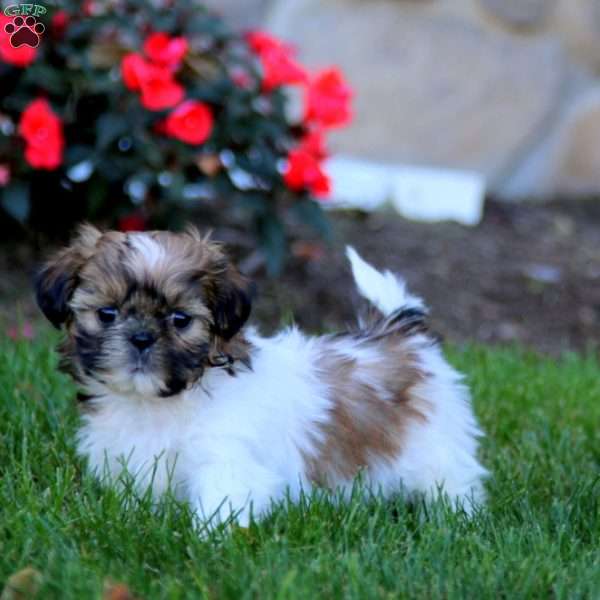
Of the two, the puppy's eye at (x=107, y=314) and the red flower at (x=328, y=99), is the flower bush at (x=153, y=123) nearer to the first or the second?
the red flower at (x=328, y=99)

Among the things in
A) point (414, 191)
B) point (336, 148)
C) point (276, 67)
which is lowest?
point (414, 191)

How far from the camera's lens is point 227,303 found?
336 cm

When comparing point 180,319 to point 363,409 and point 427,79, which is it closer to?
point 363,409

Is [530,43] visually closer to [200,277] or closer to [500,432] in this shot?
[500,432]

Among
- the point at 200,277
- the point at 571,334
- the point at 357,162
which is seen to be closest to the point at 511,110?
the point at 357,162

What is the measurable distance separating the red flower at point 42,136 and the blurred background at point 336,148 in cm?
3

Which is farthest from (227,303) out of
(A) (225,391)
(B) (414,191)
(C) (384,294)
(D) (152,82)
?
(B) (414,191)

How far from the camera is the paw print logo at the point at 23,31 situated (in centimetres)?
560

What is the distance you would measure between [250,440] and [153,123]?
282 cm

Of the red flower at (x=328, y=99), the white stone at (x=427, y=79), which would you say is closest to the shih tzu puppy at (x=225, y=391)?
the red flower at (x=328, y=99)

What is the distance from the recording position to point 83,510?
3.20 metres

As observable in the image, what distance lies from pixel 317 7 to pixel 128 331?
5770 mm

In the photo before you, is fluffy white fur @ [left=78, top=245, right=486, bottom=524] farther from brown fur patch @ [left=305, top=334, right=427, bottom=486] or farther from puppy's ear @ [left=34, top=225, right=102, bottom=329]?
puppy's ear @ [left=34, top=225, right=102, bottom=329]

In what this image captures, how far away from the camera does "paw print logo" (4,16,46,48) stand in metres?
5.60
